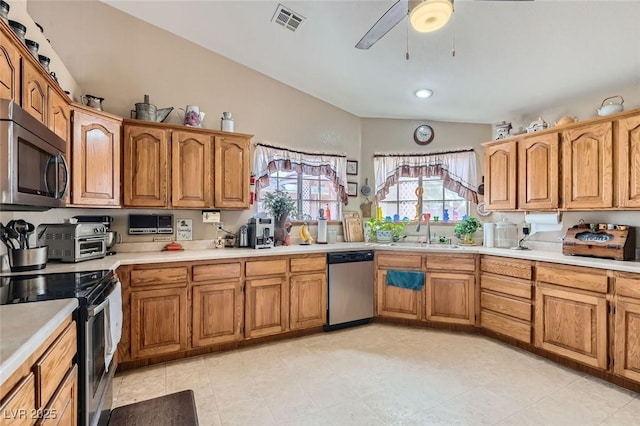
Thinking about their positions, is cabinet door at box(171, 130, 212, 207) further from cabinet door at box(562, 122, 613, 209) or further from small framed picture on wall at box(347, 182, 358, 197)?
cabinet door at box(562, 122, 613, 209)

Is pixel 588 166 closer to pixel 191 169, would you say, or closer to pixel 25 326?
pixel 191 169

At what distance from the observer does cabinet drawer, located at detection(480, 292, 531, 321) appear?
9.82 feet

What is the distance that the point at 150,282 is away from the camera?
262cm

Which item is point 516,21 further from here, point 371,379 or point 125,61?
point 125,61

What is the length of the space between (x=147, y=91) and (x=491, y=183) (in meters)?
3.91

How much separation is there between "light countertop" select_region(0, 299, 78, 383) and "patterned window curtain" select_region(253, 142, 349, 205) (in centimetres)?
260

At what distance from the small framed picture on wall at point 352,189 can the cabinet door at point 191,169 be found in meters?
1.94

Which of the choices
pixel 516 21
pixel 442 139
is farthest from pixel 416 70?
pixel 442 139

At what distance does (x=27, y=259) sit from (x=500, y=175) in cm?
430

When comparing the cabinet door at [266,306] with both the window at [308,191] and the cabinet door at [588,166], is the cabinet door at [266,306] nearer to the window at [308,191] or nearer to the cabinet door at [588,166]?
the window at [308,191]

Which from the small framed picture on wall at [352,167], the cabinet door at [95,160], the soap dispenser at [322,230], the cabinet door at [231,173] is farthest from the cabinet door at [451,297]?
the cabinet door at [95,160]

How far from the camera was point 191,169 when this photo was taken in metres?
3.10

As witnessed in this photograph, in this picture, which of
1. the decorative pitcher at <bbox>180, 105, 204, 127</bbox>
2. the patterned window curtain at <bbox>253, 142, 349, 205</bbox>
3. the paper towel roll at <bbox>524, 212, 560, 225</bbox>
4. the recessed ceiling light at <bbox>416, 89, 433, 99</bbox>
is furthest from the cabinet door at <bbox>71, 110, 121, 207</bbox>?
the paper towel roll at <bbox>524, 212, 560, 225</bbox>

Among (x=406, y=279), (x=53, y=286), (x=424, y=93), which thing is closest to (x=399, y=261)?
(x=406, y=279)
